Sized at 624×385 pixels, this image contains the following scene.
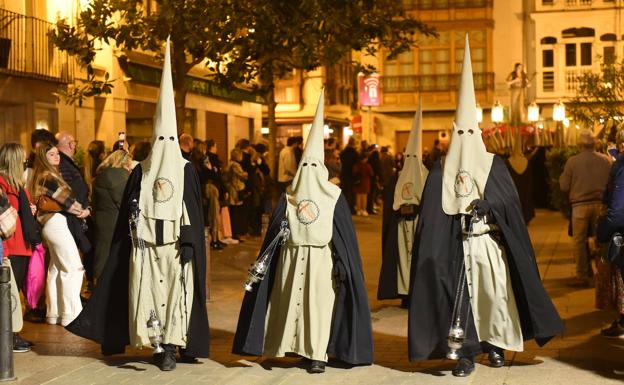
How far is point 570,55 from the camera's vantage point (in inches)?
2087

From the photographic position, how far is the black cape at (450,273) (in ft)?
29.1

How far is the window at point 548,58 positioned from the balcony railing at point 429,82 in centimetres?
259

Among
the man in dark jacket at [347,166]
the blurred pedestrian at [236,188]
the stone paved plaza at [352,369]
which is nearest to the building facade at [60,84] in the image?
the blurred pedestrian at [236,188]

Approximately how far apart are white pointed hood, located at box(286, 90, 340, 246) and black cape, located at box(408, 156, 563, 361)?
0.75 m

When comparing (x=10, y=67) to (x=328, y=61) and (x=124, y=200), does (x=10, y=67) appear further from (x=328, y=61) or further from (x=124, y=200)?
(x=124, y=200)

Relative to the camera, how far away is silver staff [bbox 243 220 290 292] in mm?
9000

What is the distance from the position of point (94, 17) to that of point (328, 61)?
4.39 m

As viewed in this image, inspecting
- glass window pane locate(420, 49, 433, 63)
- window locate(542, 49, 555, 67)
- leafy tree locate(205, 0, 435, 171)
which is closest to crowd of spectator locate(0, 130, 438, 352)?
leafy tree locate(205, 0, 435, 171)

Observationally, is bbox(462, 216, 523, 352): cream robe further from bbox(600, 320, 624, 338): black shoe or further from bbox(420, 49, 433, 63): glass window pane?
bbox(420, 49, 433, 63): glass window pane

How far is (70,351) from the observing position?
10328 mm

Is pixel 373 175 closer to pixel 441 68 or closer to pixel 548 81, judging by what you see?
pixel 441 68

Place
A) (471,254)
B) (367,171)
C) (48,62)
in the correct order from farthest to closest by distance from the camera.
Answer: (367,171) → (48,62) → (471,254)

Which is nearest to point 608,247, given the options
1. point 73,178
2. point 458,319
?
point 458,319

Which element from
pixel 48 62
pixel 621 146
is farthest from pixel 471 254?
pixel 48 62
